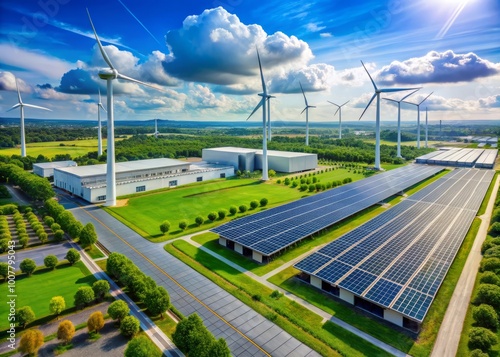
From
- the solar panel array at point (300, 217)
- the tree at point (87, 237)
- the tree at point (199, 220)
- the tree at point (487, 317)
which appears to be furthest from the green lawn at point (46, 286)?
the tree at point (487, 317)

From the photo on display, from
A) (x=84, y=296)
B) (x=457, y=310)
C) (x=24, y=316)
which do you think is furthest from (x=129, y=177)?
(x=457, y=310)

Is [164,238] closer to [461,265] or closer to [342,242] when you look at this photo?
[342,242]

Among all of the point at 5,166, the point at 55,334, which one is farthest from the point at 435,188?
the point at 5,166

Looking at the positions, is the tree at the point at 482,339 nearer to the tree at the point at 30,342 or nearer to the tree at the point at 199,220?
the tree at the point at 30,342

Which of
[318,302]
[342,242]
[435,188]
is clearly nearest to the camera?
[318,302]

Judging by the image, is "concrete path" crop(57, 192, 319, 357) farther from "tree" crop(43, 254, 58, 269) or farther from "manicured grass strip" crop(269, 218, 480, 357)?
"tree" crop(43, 254, 58, 269)

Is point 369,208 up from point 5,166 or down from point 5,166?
down
